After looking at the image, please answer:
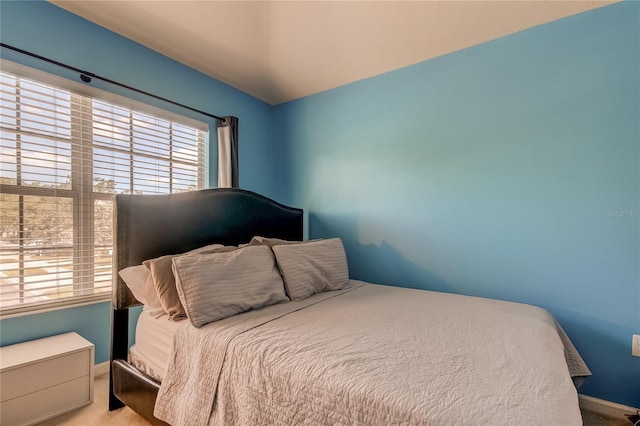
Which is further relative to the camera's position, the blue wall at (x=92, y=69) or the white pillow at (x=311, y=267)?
the white pillow at (x=311, y=267)

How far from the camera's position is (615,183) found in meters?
1.75

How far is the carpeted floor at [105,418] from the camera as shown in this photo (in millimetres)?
1586

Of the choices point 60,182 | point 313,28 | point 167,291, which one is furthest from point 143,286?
point 313,28

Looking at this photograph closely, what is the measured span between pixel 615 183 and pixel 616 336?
0.92m

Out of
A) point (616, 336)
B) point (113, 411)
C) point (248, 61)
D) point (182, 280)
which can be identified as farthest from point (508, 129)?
point (113, 411)

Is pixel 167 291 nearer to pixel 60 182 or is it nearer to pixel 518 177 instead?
pixel 60 182

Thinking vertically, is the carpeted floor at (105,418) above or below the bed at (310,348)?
below

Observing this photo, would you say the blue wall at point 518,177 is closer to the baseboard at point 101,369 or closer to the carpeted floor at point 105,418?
the carpeted floor at point 105,418

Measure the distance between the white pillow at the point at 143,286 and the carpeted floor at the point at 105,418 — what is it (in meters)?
0.59

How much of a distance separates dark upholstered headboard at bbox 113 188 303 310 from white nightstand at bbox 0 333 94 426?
371mm

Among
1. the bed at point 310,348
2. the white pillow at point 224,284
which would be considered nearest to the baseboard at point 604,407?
the bed at point 310,348

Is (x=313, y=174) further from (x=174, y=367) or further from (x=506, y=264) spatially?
(x=174, y=367)

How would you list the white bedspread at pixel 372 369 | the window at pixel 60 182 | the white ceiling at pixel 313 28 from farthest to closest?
the white ceiling at pixel 313 28 → the window at pixel 60 182 → the white bedspread at pixel 372 369

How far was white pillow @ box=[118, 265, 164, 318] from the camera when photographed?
161 cm
